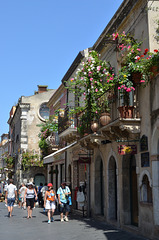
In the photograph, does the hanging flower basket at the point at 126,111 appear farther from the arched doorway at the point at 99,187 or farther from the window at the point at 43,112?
the window at the point at 43,112

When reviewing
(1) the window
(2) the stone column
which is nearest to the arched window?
(2) the stone column

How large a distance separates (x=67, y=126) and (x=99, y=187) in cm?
471

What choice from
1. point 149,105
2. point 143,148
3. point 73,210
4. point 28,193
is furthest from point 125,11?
point 73,210

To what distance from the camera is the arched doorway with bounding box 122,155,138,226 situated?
11148mm

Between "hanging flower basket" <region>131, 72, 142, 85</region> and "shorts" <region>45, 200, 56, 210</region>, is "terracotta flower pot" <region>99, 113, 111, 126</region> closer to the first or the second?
"hanging flower basket" <region>131, 72, 142, 85</region>

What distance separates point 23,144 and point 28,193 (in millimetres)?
18177

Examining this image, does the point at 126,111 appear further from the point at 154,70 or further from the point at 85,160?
the point at 85,160

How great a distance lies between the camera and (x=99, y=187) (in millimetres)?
14672

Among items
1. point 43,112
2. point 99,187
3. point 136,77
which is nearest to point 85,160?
point 99,187

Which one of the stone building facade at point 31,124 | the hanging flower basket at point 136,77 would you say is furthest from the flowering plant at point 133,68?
the stone building facade at point 31,124

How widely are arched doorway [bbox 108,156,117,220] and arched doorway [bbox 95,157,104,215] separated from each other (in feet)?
5.43

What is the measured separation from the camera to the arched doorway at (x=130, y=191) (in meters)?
11.1

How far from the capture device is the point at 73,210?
18.0m

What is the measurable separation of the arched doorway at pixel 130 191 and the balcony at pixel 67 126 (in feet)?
20.3
